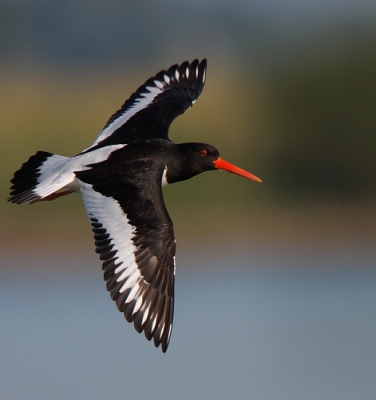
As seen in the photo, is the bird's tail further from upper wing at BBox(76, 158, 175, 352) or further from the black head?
the black head

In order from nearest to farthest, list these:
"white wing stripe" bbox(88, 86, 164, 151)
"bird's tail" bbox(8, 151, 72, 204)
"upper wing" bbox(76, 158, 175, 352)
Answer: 1. "upper wing" bbox(76, 158, 175, 352)
2. "bird's tail" bbox(8, 151, 72, 204)
3. "white wing stripe" bbox(88, 86, 164, 151)

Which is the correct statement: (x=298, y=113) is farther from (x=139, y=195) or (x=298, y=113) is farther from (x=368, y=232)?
(x=139, y=195)

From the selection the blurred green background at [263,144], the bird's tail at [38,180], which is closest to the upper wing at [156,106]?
the bird's tail at [38,180]

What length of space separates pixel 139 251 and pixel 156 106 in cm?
221

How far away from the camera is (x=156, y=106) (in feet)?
33.0

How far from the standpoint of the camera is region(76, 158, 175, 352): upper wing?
26.7 ft

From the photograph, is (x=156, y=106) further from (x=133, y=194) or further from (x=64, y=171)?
(x=133, y=194)

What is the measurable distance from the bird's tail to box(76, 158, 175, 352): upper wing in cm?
46

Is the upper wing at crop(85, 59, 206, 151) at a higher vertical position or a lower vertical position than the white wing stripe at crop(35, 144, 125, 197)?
higher

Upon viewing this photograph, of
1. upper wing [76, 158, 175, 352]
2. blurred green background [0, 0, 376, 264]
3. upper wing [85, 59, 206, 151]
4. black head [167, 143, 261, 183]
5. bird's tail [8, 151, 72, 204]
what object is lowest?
upper wing [76, 158, 175, 352]

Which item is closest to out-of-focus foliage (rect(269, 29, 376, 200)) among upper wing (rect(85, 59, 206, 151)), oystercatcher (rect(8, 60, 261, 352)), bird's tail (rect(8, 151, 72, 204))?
upper wing (rect(85, 59, 206, 151))

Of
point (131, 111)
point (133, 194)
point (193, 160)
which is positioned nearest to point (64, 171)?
point (133, 194)

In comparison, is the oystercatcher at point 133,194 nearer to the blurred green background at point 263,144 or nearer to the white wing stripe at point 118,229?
the white wing stripe at point 118,229

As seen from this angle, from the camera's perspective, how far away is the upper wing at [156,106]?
9.48 m
